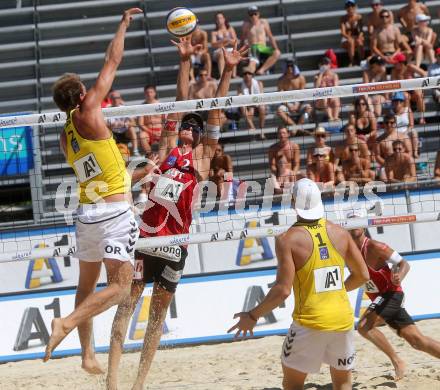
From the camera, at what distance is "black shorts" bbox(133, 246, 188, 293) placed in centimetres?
704

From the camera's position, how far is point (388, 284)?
7.40 metres

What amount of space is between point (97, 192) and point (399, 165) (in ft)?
17.8

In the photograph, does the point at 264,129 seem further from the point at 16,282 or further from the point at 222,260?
the point at 16,282

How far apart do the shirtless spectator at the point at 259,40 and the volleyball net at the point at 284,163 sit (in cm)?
104

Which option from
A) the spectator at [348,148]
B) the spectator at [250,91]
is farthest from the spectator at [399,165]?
the spectator at [250,91]

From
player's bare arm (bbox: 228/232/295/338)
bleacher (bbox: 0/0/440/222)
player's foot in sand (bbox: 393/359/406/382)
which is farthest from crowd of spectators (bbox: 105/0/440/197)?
player's bare arm (bbox: 228/232/295/338)

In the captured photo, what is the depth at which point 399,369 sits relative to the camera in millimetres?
7129

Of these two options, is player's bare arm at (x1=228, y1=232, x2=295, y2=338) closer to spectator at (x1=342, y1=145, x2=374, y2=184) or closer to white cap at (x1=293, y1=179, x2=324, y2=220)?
white cap at (x1=293, y1=179, x2=324, y2=220)

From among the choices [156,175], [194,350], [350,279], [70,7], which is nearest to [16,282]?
[194,350]

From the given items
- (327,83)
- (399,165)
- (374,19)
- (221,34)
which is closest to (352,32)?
(374,19)

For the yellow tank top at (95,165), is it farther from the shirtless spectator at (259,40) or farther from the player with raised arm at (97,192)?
the shirtless spectator at (259,40)

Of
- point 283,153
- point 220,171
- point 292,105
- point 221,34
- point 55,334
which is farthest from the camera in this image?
point 221,34

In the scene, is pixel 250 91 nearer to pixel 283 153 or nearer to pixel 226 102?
pixel 283 153

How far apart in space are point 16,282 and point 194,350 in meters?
2.04
